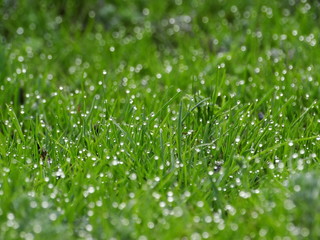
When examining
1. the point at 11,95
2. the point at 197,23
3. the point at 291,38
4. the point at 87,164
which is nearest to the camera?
the point at 87,164

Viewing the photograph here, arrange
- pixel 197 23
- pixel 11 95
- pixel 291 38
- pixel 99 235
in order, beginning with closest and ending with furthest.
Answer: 1. pixel 99 235
2. pixel 11 95
3. pixel 291 38
4. pixel 197 23

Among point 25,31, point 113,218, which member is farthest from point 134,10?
point 113,218

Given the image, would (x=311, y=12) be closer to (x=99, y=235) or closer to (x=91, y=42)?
(x=91, y=42)

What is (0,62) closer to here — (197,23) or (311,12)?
(197,23)

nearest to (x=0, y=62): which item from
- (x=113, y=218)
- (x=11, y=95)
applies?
(x=11, y=95)

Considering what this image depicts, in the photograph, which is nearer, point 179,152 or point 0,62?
point 179,152

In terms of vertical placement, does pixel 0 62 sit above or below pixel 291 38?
above
